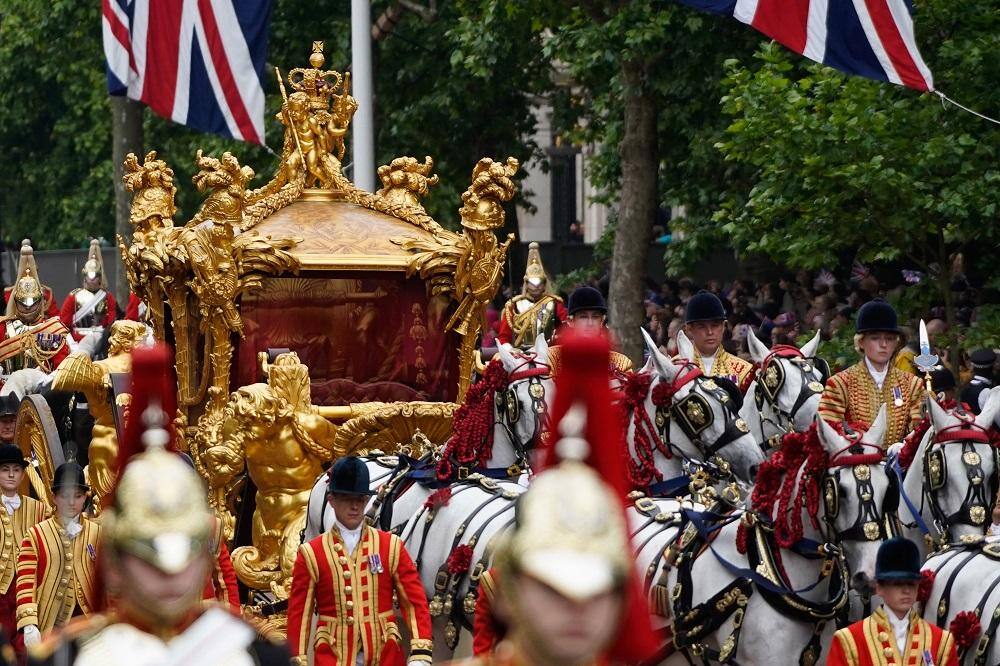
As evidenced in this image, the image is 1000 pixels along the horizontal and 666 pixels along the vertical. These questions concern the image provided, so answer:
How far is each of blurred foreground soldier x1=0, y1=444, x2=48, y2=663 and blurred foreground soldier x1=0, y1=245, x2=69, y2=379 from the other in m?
6.01

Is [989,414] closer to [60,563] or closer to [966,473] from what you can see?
[966,473]

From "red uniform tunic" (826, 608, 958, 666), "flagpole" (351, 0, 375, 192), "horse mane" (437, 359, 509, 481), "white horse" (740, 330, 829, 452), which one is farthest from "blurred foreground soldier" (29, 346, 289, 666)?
"flagpole" (351, 0, 375, 192)

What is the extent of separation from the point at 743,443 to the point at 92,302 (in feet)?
38.1

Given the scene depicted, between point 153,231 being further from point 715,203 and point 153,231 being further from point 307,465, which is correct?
point 715,203

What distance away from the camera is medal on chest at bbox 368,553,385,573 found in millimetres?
9039

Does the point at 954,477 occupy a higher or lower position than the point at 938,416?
lower

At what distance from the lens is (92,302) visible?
20938 mm

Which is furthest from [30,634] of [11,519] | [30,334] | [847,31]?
[30,334]

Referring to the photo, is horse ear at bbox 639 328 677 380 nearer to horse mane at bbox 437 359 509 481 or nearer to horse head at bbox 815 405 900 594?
horse mane at bbox 437 359 509 481

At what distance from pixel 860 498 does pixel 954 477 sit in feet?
3.23

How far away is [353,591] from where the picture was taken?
907 cm

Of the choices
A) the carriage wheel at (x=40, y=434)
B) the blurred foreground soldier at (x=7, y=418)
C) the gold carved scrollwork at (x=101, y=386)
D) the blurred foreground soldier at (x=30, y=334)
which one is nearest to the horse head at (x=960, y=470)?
the gold carved scrollwork at (x=101, y=386)

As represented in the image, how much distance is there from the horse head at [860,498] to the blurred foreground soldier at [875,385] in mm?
1631

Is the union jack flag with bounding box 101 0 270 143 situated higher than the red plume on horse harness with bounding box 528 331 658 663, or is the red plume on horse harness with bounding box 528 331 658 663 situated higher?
the union jack flag with bounding box 101 0 270 143
